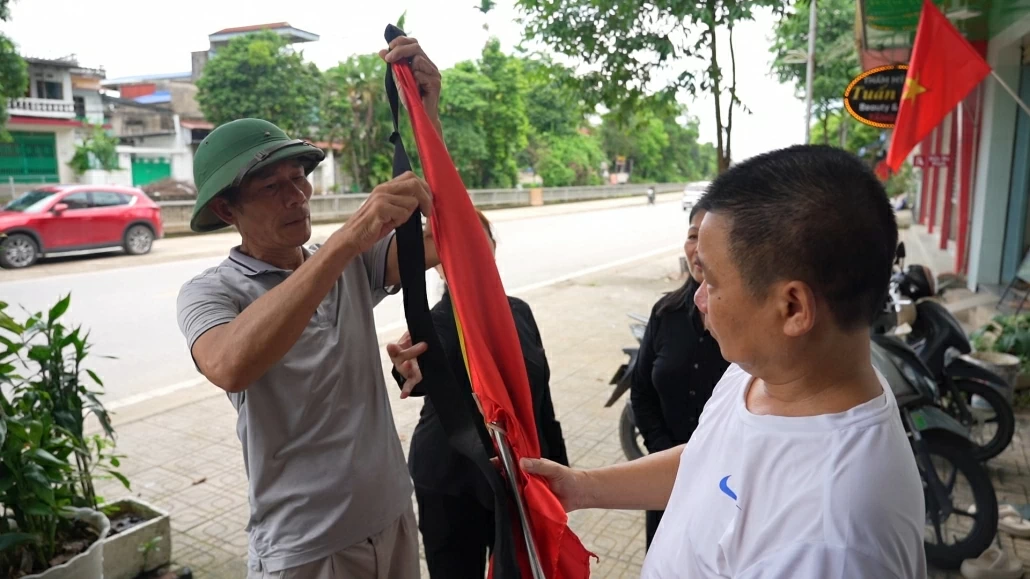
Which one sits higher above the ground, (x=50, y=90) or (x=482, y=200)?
(x=50, y=90)

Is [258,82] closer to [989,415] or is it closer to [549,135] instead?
[549,135]

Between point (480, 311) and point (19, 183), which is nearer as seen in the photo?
point (480, 311)

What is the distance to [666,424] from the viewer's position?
107 inches

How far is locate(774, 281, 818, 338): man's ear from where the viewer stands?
99cm

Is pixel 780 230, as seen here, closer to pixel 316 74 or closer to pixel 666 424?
pixel 666 424

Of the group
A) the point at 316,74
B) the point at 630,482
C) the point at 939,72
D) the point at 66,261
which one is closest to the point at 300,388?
the point at 630,482

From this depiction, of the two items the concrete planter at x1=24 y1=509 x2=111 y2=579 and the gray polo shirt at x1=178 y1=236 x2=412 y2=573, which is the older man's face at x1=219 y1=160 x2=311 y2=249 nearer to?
the gray polo shirt at x1=178 y1=236 x2=412 y2=573

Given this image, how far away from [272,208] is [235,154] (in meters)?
0.16

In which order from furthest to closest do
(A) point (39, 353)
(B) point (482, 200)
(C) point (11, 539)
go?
(B) point (482, 200), (A) point (39, 353), (C) point (11, 539)

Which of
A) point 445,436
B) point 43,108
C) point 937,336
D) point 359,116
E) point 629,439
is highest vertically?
point 43,108

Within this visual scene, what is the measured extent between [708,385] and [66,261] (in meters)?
14.3

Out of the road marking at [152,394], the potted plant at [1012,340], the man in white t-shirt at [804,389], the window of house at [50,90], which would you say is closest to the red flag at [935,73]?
the potted plant at [1012,340]

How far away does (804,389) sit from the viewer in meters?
1.07

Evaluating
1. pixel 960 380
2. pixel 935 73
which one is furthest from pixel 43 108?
pixel 960 380
